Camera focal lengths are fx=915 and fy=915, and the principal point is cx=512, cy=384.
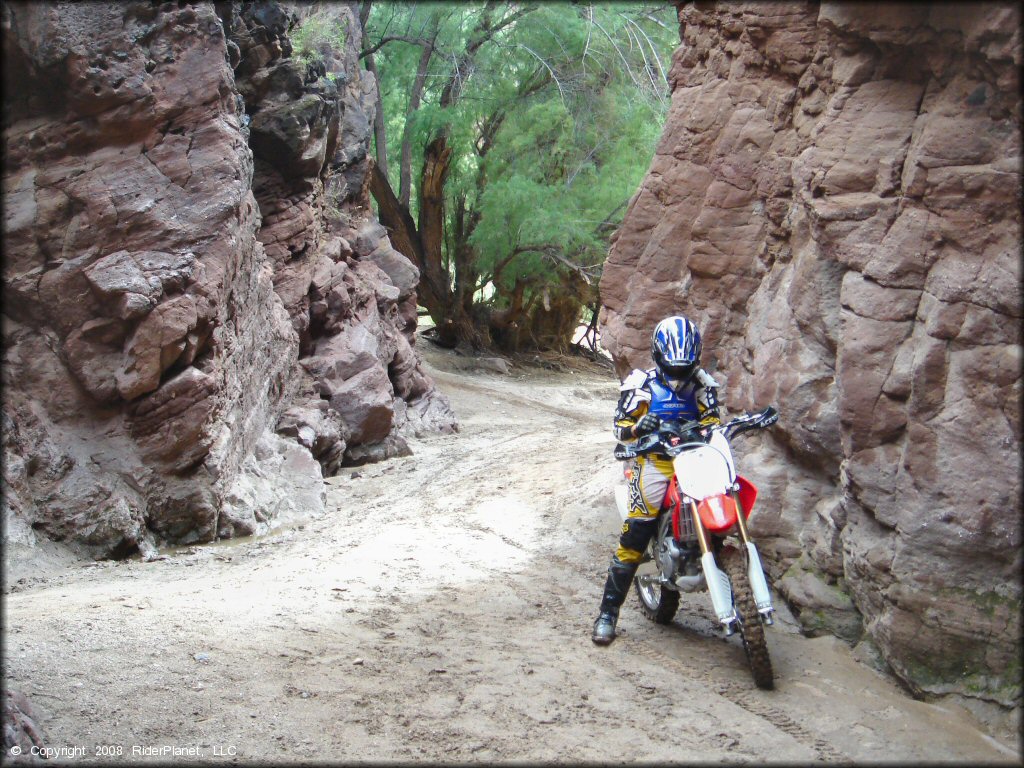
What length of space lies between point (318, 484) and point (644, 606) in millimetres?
5222

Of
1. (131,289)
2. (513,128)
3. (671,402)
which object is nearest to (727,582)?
(671,402)

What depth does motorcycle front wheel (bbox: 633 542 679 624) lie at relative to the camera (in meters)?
5.54

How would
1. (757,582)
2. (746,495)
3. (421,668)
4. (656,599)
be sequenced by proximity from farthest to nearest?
1. (656,599)
2. (746,495)
3. (421,668)
4. (757,582)

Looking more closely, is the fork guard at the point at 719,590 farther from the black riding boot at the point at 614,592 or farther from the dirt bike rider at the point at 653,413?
the black riding boot at the point at 614,592

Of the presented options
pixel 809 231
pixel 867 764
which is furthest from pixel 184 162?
pixel 867 764

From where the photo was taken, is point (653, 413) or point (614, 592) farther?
point (614, 592)

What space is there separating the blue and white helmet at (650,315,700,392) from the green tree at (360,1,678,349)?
46.2 ft

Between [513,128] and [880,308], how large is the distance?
55.5ft

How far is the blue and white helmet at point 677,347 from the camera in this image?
5266 millimetres

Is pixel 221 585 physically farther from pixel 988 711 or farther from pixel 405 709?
pixel 988 711

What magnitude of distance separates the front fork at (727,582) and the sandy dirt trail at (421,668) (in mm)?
368

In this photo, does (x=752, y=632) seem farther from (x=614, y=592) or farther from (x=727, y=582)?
(x=614, y=592)

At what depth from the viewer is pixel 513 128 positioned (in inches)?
813

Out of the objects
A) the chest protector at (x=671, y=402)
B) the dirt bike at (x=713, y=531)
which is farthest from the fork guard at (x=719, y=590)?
the chest protector at (x=671, y=402)
